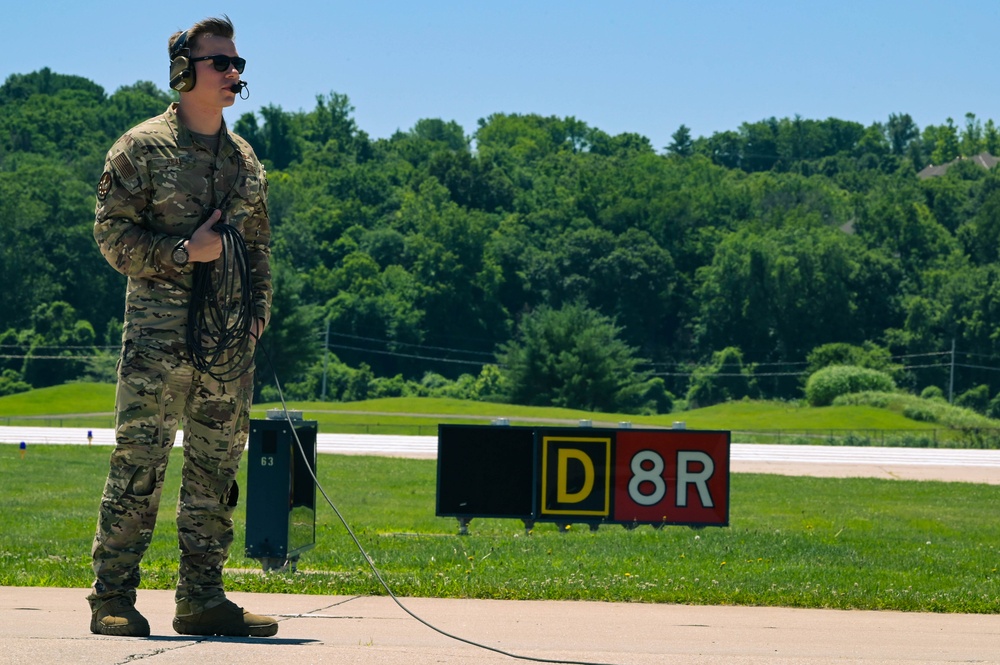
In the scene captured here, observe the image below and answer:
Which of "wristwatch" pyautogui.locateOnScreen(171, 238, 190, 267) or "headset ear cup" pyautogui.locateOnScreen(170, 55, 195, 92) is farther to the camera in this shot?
"headset ear cup" pyautogui.locateOnScreen(170, 55, 195, 92)

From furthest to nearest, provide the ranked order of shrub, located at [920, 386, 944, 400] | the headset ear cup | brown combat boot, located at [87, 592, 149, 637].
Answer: shrub, located at [920, 386, 944, 400], the headset ear cup, brown combat boot, located at [87, 592, 149, 637]

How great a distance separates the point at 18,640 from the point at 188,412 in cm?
123

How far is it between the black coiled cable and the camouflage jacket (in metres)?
0.04

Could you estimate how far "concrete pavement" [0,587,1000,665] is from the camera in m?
5.75

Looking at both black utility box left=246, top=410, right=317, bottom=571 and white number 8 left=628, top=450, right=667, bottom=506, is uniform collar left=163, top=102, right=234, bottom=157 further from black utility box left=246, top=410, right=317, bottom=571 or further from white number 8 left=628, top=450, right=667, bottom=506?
white number 8 left=628, top=450, right=667, bottom=506

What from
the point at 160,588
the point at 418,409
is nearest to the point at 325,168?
the point at 418,409

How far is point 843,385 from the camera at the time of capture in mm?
98875

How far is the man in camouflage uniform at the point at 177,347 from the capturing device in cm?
625

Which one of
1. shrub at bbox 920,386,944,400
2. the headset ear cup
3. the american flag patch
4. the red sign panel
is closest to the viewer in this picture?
the american flag patch

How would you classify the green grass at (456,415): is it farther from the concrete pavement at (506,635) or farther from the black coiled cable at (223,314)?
the black coiled cable at (223,314)

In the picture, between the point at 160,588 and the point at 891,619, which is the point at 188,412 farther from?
the point at 891,619

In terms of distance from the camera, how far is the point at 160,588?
8828 mm

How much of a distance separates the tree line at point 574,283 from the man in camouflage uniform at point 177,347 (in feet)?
301

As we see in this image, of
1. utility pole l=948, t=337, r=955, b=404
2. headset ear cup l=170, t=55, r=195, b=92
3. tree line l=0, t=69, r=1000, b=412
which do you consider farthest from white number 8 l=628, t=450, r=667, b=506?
utility pole l=948, t=337, r=955, b=404
